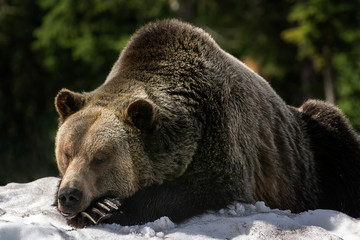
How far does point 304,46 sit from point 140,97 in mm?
11763

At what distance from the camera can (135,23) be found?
19172 millimetres

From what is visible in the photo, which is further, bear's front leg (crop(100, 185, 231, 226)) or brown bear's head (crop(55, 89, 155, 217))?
bear's front leg (crop(100, 185, 231, 226))

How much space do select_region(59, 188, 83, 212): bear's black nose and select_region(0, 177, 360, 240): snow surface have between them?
18 centimetres

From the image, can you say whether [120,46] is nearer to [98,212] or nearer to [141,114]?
[141,114]

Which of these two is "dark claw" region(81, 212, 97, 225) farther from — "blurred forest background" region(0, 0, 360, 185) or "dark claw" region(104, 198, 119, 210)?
"blurred forest background" region(0, 0, 360, 185)

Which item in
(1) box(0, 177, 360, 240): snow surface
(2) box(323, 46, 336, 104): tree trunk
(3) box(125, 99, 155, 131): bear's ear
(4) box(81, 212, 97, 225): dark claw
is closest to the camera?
(1) box(0, 177, 360, 240): snow surface

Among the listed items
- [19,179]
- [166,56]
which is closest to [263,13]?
[19,179]

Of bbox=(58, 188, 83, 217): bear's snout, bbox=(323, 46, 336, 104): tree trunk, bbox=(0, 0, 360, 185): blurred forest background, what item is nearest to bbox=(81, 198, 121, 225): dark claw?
bbox=(58, 188, 83, 217): bear's snout

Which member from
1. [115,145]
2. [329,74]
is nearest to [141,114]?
[115,145]

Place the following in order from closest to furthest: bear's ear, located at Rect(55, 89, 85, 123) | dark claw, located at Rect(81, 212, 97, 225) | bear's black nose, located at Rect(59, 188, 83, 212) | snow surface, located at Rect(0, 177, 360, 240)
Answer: snow surface, located at Rect(0, 177, 360, 240)
bear's black nose, located at Rect(59, 188, 83, 212)
dark claw, located at Rect(81, 212, 97, 225)
bear's ear, located at Rect(55, 89, 85, 123)

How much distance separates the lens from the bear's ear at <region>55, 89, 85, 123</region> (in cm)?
487

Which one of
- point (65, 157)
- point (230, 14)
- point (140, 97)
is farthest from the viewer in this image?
point (230, 14)

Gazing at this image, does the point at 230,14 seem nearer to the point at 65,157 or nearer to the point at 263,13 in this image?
the point at 263,13

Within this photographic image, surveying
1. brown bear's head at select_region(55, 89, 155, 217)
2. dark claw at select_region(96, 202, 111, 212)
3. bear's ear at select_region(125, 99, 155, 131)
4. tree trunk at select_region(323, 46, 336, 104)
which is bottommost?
dark claw at select_region(96, 202, 111, 212)
